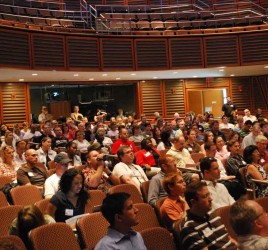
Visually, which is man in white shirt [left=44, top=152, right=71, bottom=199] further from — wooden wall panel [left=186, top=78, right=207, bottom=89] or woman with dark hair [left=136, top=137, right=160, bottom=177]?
Result: wooden wall panel [left=186, top=78, right=207, bottom=89]

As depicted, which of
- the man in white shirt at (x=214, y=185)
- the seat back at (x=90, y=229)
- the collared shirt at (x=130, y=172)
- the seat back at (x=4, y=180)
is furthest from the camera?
the seat back at (x=4, y=180)

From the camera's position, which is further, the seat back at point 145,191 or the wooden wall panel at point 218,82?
the wooden wall panel at point 218,82

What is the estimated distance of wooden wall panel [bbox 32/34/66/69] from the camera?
11.1 metres

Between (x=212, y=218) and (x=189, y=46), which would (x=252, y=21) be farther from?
(x=212, y=218)

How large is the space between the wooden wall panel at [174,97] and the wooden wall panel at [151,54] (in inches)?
108

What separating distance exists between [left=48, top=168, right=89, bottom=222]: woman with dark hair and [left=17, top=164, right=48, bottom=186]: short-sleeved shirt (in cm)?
164

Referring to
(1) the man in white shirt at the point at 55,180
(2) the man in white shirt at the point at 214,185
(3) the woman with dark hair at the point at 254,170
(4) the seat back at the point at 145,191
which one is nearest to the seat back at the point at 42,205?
(1) the man in white shirt at the point at 55,180

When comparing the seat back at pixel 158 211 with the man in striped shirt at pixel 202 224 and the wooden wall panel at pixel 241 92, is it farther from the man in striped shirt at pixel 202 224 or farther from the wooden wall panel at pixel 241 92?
the wooden wall panel at pixel 241 92

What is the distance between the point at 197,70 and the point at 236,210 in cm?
1180

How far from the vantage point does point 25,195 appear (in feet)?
15.2

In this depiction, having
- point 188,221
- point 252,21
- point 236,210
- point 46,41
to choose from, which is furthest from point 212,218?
point 252,21

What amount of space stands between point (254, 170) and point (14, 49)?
7219 millimetres

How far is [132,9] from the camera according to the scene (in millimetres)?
16141

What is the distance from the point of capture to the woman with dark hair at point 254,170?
16.5 ft
